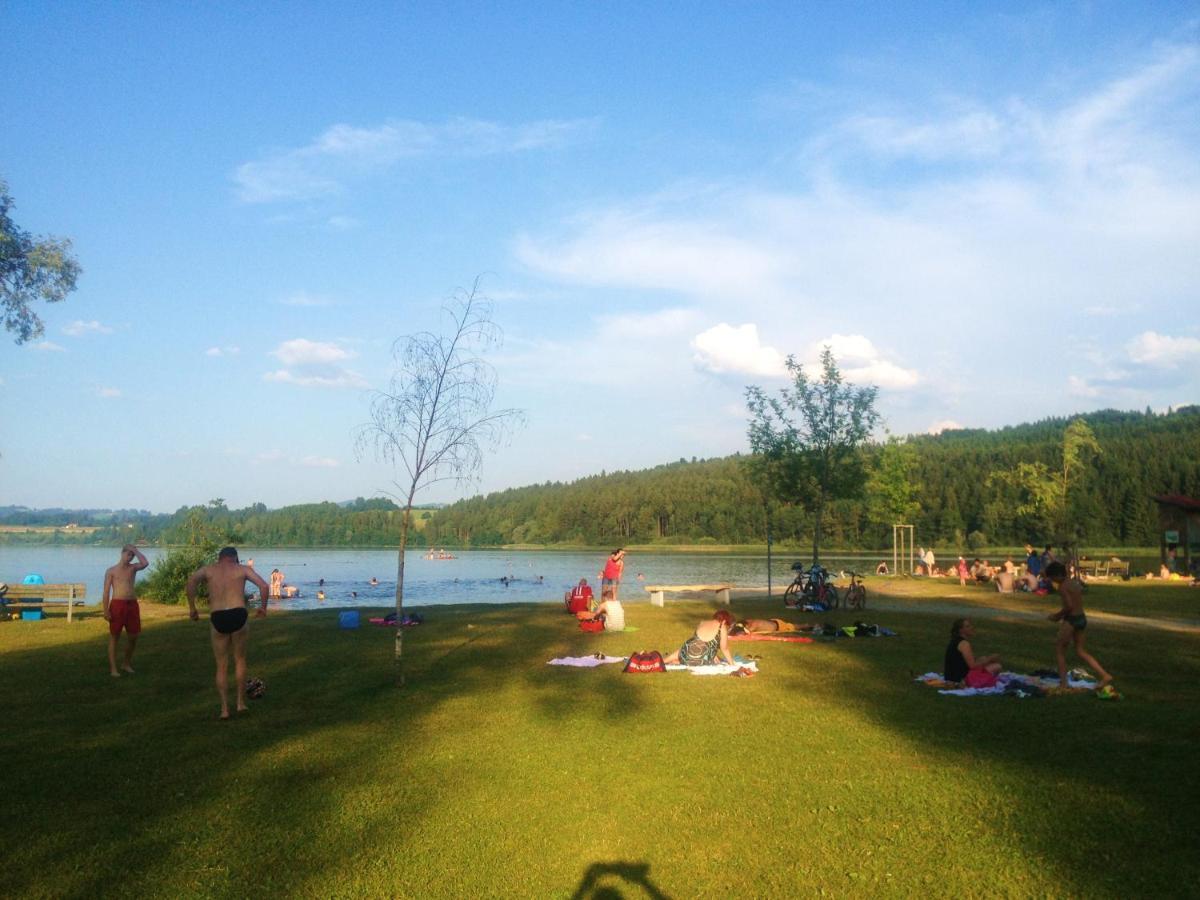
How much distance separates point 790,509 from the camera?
386 feet

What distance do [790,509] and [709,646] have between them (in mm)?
106898

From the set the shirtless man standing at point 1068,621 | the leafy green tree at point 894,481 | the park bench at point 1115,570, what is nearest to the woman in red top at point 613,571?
the shirtless man standing at point 1068,621

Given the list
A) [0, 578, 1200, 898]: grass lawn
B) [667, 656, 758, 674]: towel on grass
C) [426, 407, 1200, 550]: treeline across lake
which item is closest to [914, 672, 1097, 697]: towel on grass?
[0, 578, 1200, 898]: grass lawn

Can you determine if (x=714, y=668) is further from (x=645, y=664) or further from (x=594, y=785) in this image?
(x=594, y=785)

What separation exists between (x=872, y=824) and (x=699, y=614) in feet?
53.9

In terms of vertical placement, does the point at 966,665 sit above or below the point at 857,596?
above

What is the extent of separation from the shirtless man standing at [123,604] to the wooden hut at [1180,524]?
125ft

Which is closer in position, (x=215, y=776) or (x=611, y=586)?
(x=215, y=776)

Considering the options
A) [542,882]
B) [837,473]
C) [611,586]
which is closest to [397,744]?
[542,882]

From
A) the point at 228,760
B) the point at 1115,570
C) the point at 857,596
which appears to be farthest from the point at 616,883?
the point at 1115,570

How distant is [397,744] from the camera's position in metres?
8.87

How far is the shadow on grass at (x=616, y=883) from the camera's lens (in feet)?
17.1

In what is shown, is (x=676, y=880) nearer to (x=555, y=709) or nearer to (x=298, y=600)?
(x=555, y=709)

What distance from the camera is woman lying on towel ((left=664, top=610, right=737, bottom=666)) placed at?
13555 millimetres
